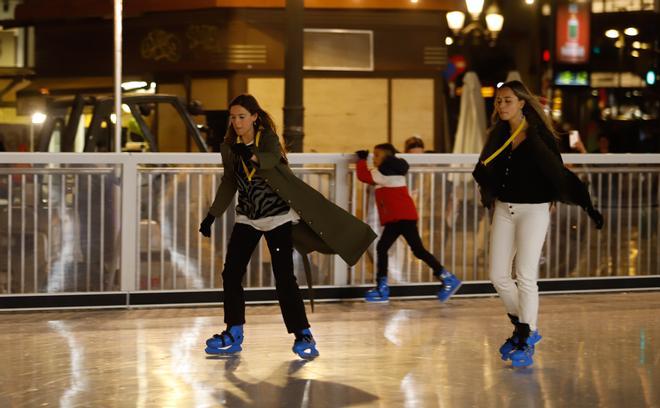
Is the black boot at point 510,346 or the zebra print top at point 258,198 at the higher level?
the zebra print top at point 258,198

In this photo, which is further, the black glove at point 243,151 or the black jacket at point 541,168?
the black glove at point 243,151

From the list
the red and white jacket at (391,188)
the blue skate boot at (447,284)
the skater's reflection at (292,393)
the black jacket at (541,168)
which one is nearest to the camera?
the skater's reflection at (292,393)

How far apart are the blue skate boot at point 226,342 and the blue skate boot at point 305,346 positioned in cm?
41

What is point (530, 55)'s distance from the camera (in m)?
49.8

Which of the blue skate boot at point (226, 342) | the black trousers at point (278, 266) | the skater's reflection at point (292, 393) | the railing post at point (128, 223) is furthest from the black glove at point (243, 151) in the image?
the railing post at point (128, 223)

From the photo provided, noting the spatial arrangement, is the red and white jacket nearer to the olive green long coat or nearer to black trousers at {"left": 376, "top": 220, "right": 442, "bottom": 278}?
black trousers at {"left": 376, "top": 220, "right": 442, "bottom": 278}

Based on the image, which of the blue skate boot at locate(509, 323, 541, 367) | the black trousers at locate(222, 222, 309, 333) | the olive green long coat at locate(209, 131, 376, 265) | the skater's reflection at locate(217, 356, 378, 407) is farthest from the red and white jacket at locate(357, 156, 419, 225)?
the skater's reflection at locate(217, 356, 378, 407)

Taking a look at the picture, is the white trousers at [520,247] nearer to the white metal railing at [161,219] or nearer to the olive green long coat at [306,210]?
the olive green long coat at [306,210]

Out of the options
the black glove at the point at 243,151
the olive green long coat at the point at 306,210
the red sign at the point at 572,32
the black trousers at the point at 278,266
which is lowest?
the black trousers at the point at 278,266

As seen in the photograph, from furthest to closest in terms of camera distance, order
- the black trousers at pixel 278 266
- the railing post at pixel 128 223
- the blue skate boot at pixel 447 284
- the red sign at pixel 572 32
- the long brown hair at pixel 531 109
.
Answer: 1. the red sign at pixel 572 32
2. the blue skate boot at pixel 447 284
3. the railing post at pixel 128 223
4. the black trousers at pixel 278 266
5. the long brown hair at pixel 531 109

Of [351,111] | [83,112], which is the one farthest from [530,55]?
[83,112]

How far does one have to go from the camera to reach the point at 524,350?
8.18m

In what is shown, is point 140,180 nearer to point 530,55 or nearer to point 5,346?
point 5,346

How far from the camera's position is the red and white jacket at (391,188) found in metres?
11.1
